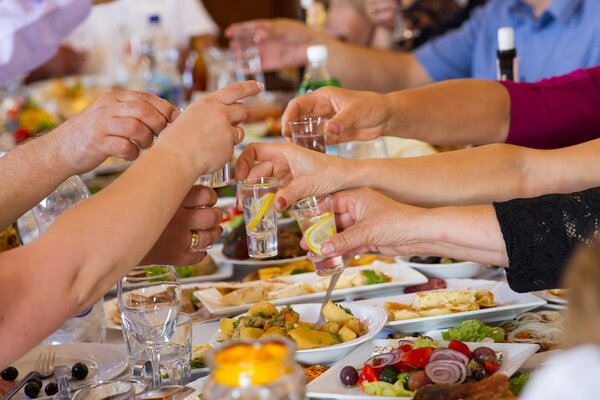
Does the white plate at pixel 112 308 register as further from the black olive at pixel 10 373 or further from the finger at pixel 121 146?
the finger at pixel 121 146

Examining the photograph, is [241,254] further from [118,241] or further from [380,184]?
[118,241]

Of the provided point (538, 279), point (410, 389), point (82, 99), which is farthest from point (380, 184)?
point (82, 99)

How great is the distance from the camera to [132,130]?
4.65ft

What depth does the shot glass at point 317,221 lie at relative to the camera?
1479mm

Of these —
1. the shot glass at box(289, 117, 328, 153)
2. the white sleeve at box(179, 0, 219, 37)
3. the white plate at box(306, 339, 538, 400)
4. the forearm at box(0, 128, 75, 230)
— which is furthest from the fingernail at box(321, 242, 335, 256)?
the white sleeve at box(179, 0, 219, 37)

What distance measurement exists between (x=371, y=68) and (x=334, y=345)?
2.60 m

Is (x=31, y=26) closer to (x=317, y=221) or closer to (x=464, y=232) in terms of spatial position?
(x=317, y=221)

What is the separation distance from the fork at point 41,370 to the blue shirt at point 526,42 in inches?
86.4

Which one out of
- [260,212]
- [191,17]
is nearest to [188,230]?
[260,212]

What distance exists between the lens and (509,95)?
2258 millimetres

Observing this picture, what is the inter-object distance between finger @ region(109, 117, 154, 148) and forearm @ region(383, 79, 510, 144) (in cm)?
86

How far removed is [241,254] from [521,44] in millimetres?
1682

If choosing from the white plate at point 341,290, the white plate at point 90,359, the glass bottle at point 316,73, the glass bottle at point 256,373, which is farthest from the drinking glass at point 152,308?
the glass bottle at point 316,73

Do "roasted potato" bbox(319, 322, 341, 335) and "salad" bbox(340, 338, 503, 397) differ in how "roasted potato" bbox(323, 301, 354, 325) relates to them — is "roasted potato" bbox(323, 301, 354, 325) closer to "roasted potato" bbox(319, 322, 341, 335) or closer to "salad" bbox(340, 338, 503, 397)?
"roasted potato" bbox(319, 322, 341, 335)
